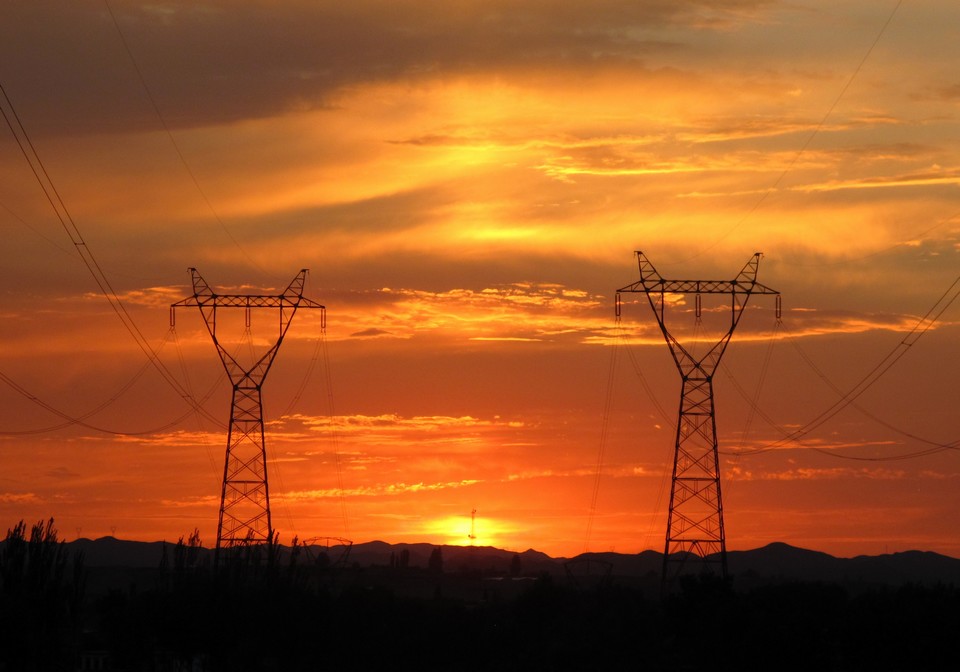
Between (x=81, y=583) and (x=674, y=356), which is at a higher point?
(x=674, y=356)

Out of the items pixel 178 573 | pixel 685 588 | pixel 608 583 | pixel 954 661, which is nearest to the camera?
pixel 954 661

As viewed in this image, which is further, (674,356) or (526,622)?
(526,622)

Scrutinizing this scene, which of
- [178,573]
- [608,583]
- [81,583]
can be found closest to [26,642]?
[81,583]

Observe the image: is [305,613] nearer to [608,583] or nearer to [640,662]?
[640,662]

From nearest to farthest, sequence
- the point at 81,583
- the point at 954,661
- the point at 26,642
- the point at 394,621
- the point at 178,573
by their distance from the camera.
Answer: the point at 26,642 → the point at 954,661 → the point at 81,583 → the point at 178,573 → the point at 394,621

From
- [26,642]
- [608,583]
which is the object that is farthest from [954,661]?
[608,583]

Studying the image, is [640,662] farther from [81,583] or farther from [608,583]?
[608,583]
